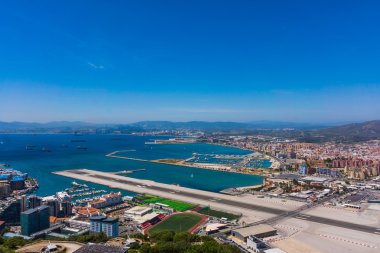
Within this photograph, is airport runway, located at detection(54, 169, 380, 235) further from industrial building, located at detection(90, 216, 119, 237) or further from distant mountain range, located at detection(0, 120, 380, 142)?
distant mountain range, located at detection(0, 120, 380, 142)

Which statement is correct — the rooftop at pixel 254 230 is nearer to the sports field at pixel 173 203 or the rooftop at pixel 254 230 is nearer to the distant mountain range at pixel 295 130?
the sports field at pixel 173 203

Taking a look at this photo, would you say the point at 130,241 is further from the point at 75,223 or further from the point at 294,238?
the point at 294,238

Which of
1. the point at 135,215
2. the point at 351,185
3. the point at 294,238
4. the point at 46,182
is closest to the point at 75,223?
the point at 135,215

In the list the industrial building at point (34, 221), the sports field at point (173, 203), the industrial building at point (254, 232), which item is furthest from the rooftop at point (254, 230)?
the industrial building at point (34, 221)

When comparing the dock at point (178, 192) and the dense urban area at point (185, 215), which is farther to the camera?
the dock at point (178, 192)

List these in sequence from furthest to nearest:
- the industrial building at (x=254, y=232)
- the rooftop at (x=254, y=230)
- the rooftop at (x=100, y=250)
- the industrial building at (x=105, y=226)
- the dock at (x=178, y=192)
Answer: the dock at (x=178, y=192) < the industrial building at (x=105, y=226) < the rooftop at (x=254, y=230) < the industrial building at (x=254, y=232) < the rooftop at (x=100, y=250)

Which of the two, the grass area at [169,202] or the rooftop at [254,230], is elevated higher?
the rooftop at [254,230]

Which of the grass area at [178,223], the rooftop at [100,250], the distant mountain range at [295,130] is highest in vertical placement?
the distant mountain range at [295,130]

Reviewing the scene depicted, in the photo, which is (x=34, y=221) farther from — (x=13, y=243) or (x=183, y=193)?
(x=183, y=193)
